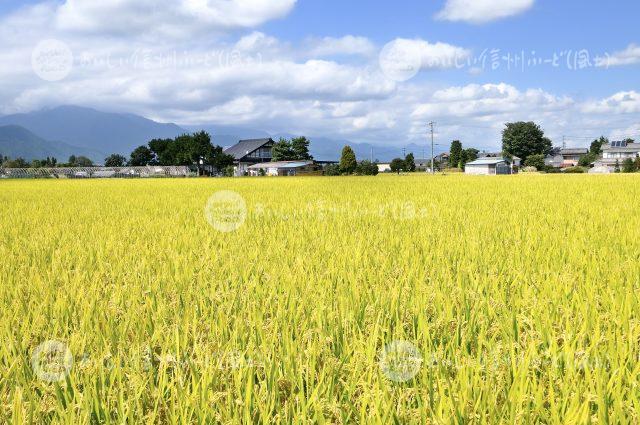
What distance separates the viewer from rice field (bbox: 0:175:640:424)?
1.32 meters

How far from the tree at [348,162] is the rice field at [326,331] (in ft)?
158

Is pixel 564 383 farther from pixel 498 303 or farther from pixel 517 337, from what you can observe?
pixel 498 303

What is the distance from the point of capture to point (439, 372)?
4.79 feet

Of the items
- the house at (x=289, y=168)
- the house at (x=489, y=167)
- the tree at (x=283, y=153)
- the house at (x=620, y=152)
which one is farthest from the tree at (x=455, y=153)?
the house at (x=289, y=168)

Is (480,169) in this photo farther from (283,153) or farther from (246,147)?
(246,147)

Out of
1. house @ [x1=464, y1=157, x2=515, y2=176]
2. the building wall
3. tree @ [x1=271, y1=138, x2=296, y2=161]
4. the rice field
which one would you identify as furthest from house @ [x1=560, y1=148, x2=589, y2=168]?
the rice field

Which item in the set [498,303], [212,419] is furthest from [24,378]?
[498,303]

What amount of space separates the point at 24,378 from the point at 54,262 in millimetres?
2188

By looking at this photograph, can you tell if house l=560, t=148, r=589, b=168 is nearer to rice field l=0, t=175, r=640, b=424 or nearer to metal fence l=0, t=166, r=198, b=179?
metal fence l=0, t=166, r=198, b=179
